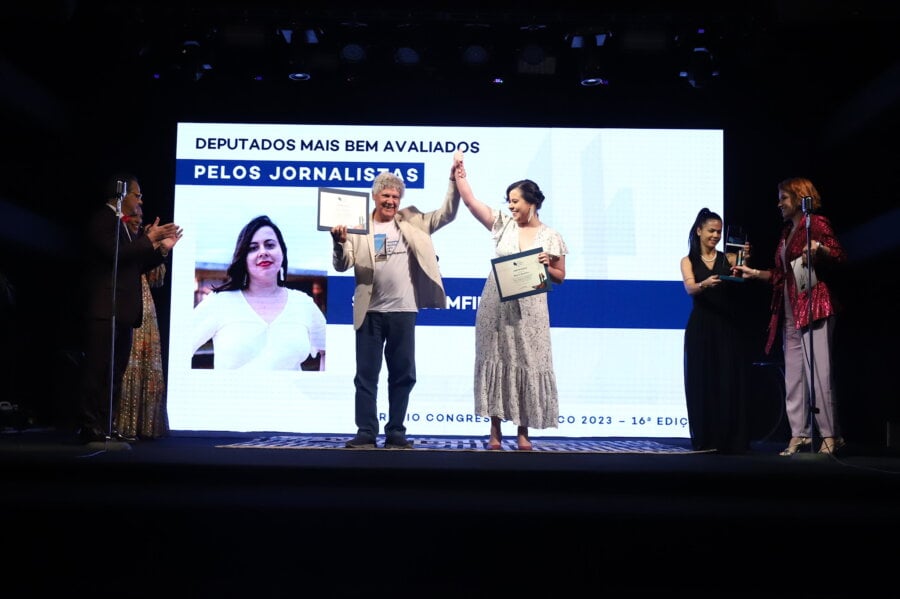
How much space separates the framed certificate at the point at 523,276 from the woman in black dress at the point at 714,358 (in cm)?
96

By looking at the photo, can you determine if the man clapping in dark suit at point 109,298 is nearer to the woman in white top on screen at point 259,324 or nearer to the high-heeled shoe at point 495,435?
the woman in white top on screen at point 259,324

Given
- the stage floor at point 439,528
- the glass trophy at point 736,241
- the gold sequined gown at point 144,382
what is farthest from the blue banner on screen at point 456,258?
the stage floor at point 439,528

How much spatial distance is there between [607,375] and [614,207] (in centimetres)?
129

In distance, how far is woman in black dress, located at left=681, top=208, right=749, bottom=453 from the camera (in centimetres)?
519

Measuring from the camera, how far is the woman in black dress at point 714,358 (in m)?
5.19

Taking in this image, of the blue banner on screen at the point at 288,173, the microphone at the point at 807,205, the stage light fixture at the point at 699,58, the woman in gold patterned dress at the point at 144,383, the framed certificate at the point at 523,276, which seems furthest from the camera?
the blue banner on screen at the point at 288,173

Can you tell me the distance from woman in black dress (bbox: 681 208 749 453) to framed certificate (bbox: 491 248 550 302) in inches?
37.6

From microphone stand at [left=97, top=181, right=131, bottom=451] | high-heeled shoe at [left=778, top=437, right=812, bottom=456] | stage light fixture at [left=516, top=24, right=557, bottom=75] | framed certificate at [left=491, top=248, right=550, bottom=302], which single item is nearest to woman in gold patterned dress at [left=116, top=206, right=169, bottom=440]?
microphone stand at [left=97, top=181, right=131, bottom=451]

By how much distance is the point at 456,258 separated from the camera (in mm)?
6793

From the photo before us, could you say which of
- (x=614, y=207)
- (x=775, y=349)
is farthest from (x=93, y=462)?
(x=775, y=349)

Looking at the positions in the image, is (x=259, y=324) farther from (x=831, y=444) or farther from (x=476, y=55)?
(x=831, y=444)

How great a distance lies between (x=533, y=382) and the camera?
5023mm

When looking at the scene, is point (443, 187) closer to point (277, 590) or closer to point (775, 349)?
point (775, 349)

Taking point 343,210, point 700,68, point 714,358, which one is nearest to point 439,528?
point 343,210
